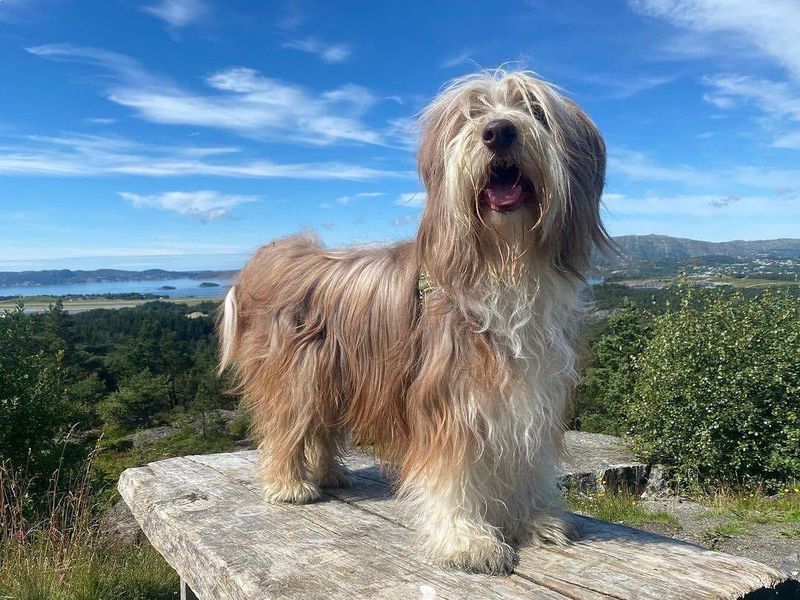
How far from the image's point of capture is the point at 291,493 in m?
3.54

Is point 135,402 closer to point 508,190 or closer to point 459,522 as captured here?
point 459,522

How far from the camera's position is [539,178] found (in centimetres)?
242

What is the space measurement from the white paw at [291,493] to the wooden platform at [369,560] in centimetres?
6

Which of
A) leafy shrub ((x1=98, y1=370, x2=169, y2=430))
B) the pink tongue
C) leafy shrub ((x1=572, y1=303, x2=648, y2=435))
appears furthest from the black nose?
leafy shrub ((x1=98, y1=370, x2=169, y2=430))

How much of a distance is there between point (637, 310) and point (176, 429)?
22.3 m

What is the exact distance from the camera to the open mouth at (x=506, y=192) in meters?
2.44

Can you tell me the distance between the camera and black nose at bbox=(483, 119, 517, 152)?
2.34m

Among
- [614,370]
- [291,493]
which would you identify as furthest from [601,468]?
[614,370]

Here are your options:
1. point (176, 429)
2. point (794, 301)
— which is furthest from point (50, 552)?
point (176, 429)

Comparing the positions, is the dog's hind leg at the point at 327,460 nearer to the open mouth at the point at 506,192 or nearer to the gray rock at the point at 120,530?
the open mouth at the point at 506,192

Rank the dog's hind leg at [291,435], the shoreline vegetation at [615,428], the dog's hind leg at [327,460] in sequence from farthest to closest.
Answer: the shoreline vegetation at [615,428] < the dog's hind leg at [327,460] < the dog's hind leg at [291,435]

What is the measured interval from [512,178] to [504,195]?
8 centimetres

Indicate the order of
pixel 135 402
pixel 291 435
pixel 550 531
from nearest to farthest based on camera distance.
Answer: pixel 550 531 < pixel 291 435 < pixel 135 402

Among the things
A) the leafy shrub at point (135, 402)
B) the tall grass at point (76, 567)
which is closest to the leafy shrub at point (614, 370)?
the tall grass at point (76, 567)
